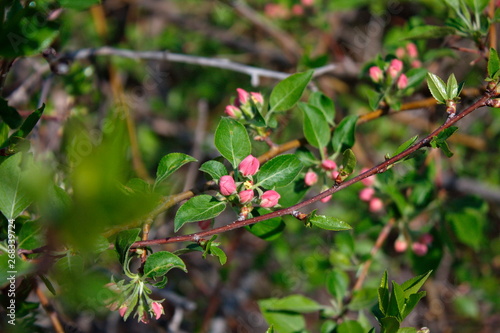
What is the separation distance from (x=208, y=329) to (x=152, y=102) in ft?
4.91

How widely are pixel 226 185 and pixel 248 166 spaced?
2.4 inches

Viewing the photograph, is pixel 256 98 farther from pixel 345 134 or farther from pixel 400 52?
pixel 400 52

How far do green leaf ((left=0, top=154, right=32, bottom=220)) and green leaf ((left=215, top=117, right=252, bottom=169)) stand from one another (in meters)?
0.39

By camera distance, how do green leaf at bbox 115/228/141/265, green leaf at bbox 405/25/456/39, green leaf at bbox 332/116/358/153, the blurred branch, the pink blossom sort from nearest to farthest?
green leaf at bbox 115/228/141/265 < green leaf at bbox 332/116/358/153 < green leaf at bbox 405/25/456/39 < the blurred branch < the pink blossom

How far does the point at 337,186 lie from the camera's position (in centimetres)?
89

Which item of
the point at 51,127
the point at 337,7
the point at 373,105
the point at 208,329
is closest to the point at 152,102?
the point at 51,127

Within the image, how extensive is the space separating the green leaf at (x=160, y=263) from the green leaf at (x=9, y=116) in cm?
48

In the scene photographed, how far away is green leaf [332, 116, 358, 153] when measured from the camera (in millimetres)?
1114

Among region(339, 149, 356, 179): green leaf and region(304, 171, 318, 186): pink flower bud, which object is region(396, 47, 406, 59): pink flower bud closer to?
region(304, 171, 318, 186): pink flower bud

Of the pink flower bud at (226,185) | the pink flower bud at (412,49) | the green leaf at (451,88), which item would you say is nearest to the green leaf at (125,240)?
the pink flower bud at (226,185)

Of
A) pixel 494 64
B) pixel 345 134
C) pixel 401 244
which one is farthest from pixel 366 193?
pixel 494 64

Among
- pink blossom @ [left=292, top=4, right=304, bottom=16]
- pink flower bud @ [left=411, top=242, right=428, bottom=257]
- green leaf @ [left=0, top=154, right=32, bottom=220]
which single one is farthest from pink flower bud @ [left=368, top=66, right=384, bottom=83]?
pink blossom @ [left=292, top=4, right=304, bottom=16]

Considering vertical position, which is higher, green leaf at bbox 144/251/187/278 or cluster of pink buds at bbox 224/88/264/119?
cluster of pink buds at bbox 224/88/264/119

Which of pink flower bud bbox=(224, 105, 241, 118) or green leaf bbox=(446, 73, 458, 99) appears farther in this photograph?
pink flower bud bbox=(224, 105, 241, 118)
